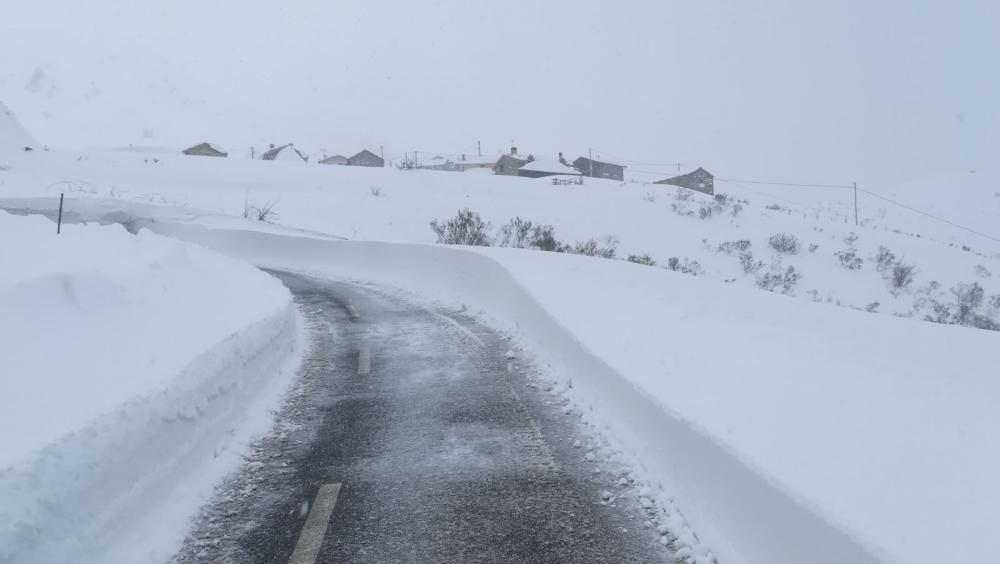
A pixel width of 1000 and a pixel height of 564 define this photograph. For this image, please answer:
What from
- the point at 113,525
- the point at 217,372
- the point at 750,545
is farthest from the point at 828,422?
the point at 217,372

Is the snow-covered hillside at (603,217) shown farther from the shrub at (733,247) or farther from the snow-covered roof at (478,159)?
the snow-covered roof at (478,159)

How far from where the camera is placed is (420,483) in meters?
5.14

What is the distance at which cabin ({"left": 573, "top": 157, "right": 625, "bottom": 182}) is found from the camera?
289 feet

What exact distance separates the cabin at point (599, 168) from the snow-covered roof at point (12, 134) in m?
60.6

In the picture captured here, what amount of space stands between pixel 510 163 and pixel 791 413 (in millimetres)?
78032

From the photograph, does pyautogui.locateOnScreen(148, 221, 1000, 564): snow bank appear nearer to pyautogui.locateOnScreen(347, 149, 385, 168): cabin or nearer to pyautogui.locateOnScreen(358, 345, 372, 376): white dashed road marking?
pyautogui.locateOnScreen(358, 345, 372, 376): white dashed road marking

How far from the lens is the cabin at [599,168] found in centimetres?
8822

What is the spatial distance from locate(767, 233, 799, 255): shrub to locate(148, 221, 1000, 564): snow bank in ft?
74.4

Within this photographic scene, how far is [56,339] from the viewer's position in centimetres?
580

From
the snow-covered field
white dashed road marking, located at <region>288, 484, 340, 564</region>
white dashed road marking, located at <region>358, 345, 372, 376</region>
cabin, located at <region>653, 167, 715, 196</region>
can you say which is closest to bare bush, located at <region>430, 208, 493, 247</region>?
the snow-covered field

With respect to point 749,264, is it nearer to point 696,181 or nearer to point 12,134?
point 696,181

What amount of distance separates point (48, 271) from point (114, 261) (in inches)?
91.5

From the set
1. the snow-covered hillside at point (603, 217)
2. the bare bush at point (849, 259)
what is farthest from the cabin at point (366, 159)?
the bare bush at point (849, 259)

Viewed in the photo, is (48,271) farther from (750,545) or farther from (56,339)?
(750,545)
